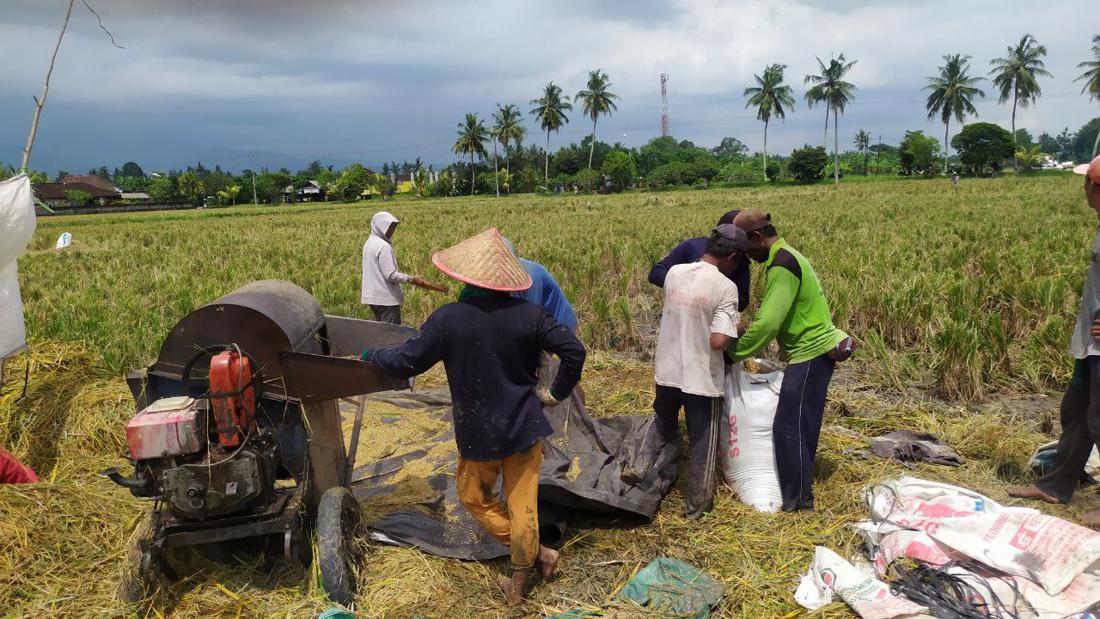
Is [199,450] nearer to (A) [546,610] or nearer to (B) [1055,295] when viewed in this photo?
(A) [546,610]

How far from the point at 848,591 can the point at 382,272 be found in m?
4.52

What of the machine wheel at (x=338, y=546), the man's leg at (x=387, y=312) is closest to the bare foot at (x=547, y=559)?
the machine wheel at (x=338, y=546)

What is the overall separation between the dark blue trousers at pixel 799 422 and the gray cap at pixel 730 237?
729 millimetres

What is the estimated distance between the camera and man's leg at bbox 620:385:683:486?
3519 mm

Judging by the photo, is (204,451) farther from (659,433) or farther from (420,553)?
(659,433)

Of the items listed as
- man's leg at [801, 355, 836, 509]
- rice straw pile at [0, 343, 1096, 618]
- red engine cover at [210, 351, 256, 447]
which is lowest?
rice straw pile at [0, 343, 1096, 618]

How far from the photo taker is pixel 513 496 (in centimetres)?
280

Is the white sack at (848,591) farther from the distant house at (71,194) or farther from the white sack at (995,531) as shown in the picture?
the distant house at (71,194)

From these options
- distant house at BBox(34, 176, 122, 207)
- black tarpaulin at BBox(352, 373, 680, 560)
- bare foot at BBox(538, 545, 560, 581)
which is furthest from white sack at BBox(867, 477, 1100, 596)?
distant house at BBox(34, 176, 122, 207)

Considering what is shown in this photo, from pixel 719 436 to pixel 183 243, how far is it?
18607 millimetres

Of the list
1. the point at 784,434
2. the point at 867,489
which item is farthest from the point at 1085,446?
the point at 784,434

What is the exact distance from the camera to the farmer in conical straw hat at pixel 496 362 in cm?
262

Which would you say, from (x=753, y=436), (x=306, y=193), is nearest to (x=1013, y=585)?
(x=753, y=436)

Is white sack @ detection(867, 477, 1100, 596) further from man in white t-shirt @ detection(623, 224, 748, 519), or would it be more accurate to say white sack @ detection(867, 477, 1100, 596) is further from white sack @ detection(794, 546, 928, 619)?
man in white t-shirt @ detection(623, 224, 748, 519)
